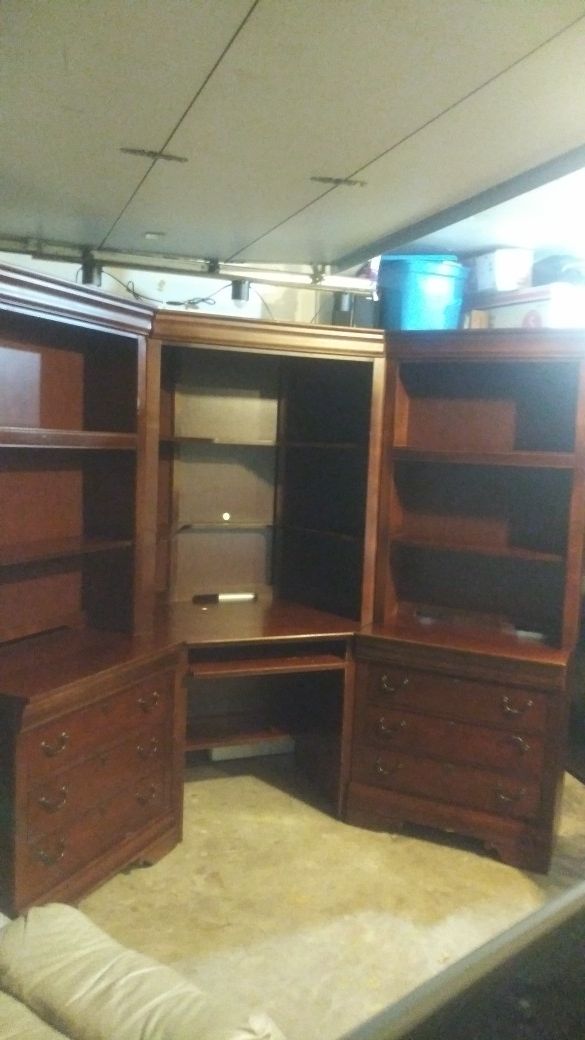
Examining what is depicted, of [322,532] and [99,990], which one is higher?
[322,532]

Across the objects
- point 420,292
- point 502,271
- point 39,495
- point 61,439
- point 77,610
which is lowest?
point 77,610

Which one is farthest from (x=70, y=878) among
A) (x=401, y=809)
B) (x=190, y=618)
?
(x=401, y=809)

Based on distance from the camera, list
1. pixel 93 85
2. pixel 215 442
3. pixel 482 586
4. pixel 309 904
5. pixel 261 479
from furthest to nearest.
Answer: pixel 261 479, pixel 482 586, pixel 215 442, pixel 309 904, pixel 93 85

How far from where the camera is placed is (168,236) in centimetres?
305

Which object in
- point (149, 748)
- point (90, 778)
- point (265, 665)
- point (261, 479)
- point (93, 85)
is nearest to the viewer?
point (93, 85)

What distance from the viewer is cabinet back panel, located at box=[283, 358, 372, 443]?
9.46 feet

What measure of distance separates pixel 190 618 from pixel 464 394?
4.28 feet

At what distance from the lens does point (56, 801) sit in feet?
6.63

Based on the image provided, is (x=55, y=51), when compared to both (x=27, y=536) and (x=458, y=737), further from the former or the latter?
(x=458, y=737)

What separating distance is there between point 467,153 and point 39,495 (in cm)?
164

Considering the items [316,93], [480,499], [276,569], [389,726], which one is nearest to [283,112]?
[316,93]

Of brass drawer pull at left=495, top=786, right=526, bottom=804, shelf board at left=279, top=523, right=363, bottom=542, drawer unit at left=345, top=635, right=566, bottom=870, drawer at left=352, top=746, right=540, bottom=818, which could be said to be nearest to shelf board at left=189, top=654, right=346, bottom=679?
drawer unit at left=345, top=635, right=566, bottom=870

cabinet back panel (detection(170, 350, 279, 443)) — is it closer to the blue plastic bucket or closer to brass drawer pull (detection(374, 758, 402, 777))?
the blue plastic bucket

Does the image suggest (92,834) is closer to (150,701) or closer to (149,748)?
(149,748)
